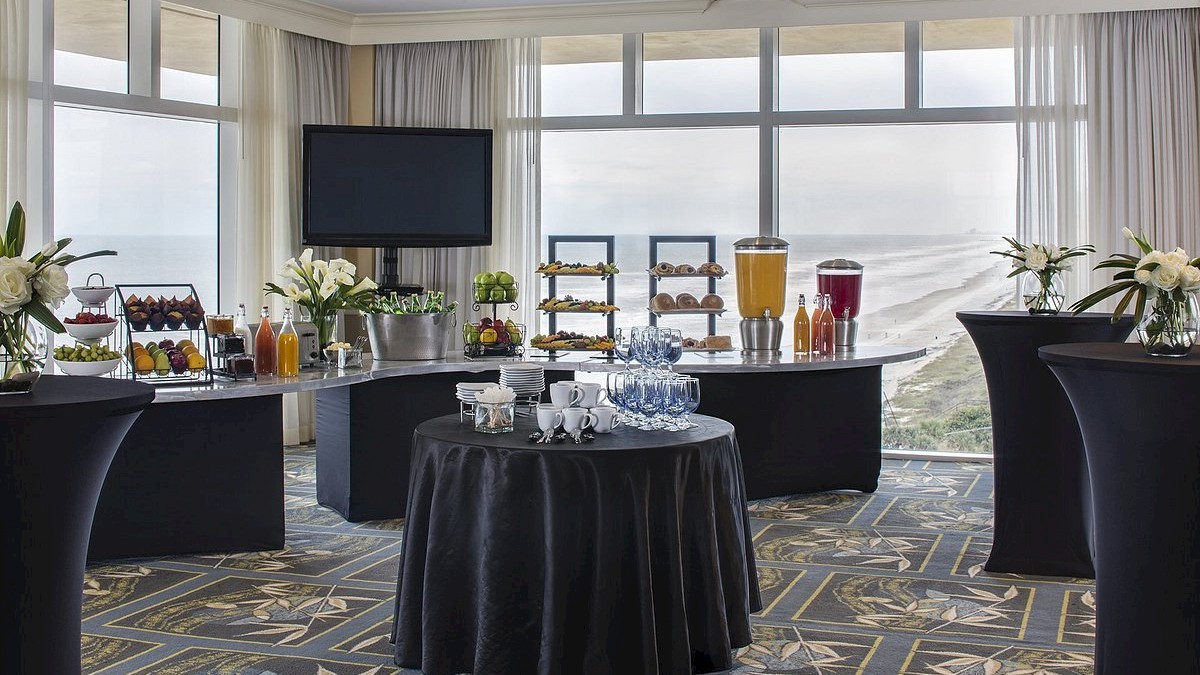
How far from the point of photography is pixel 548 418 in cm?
345

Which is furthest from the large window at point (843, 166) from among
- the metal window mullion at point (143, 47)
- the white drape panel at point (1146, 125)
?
the metal window mullion at point (143, 47)

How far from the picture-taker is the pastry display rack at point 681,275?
6.71m

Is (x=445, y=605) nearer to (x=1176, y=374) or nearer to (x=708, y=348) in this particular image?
(x=1176, y=374)

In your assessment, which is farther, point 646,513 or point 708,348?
point 708,348

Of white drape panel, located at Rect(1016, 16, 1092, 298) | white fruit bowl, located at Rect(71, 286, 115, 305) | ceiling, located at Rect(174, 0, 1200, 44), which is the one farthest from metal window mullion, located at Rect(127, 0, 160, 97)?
white drape panel, located at Rect(1016, 16, 1092, 298)

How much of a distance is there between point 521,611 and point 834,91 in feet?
18.5

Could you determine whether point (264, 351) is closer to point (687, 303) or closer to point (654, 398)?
point (654, 398)

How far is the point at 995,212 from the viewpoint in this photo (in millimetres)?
7922

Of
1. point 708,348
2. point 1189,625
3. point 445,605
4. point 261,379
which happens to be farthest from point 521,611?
point 708,348

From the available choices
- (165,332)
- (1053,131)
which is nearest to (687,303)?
(1053,131)

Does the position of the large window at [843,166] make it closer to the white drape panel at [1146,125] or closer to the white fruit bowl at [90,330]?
the white drape panel at [1146,125]

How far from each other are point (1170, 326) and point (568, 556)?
184 cm

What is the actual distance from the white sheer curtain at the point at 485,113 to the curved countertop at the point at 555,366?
2.34 meters

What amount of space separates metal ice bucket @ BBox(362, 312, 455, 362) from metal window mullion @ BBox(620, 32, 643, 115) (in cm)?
302
